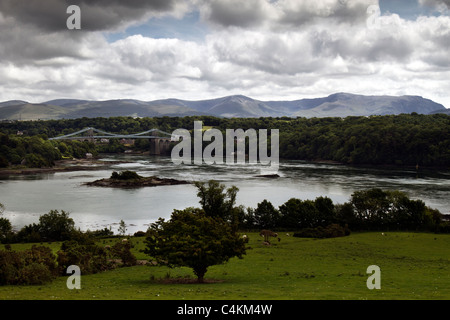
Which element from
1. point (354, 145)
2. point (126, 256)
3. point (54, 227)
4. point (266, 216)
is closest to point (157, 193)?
point (266, 216)

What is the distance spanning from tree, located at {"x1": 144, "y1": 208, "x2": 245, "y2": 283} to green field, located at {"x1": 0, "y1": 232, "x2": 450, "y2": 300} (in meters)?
1.04

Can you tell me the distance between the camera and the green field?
→ 14.3 meters

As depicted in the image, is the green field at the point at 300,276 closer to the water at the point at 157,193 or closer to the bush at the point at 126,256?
the bush at the point at 126,256

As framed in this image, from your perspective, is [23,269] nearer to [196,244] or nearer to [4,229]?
[196,244]

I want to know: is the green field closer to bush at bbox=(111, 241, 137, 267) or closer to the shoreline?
bush at bbox=(111, 241, 137, 267)

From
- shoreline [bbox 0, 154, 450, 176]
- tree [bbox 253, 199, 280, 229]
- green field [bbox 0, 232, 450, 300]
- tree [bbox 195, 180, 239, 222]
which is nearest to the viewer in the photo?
green field [bbox 0, 232, 450, 300]

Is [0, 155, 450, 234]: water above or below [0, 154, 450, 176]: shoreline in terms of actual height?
below

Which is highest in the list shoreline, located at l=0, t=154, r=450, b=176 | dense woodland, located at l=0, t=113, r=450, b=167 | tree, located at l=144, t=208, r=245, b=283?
dense woodland, located at l=0, t=113, r=450, b=167

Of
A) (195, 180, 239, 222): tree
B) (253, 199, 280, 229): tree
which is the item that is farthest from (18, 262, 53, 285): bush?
(253, 199, 280, 229): tree

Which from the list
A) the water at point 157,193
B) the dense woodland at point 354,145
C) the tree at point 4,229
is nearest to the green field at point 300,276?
the tree at point 4,229

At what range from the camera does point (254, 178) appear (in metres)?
82.2

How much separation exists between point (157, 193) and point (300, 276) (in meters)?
48.1

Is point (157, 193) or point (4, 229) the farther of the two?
point (157, 193)

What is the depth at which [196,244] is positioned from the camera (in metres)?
18.2
